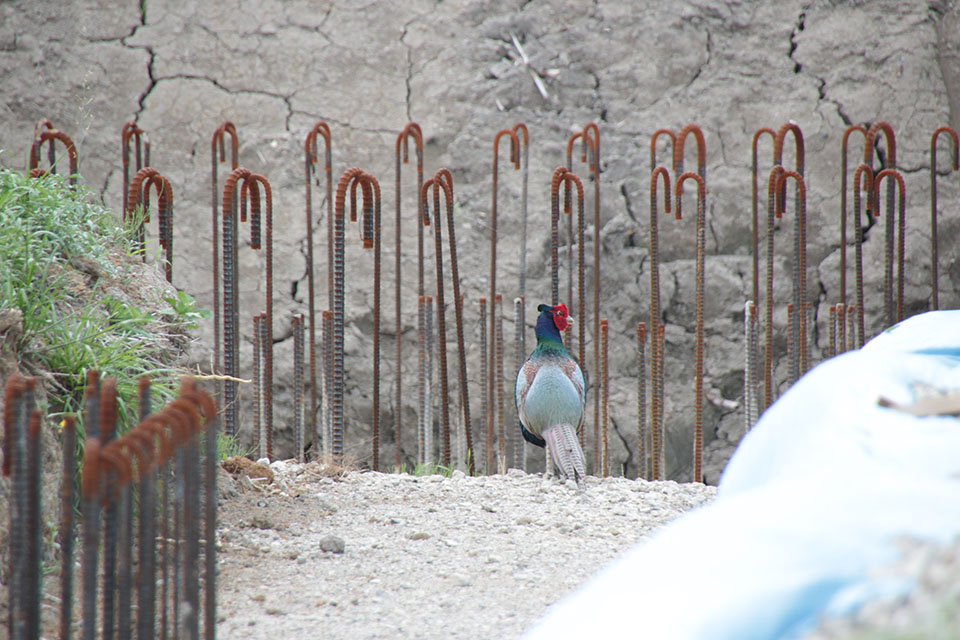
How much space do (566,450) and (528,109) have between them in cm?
251

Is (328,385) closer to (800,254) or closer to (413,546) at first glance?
(413,546)

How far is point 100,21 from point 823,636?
536cm

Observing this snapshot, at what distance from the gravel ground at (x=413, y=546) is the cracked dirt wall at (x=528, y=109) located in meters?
1.99

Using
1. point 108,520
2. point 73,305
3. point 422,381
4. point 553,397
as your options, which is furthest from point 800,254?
point 108,520

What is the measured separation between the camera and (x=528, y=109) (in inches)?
202

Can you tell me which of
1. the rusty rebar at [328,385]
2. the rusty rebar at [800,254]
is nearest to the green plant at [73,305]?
the rusty rebar at [328,385]

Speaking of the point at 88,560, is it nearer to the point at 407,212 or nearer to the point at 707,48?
the point at 407,212

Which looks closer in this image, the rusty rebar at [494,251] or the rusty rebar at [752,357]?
the rusty rebar at [752,357]

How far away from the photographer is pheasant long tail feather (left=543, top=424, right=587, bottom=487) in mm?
3188

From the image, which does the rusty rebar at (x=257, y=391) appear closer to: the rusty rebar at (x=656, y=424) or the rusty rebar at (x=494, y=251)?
the rusty rebar at (x=494, y=251)

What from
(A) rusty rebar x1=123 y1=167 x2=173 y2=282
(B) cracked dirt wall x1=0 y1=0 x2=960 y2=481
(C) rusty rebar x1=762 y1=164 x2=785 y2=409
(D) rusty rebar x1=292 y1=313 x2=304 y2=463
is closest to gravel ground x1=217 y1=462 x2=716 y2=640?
(D) rusty rebar x1=292 y1=313 x2=304 y2=463

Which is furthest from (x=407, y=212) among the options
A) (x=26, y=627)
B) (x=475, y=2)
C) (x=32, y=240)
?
(x=26, y=627)

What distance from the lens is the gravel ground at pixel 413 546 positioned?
2000 mm

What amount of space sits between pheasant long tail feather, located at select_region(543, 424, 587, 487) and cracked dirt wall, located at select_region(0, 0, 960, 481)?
168cm
